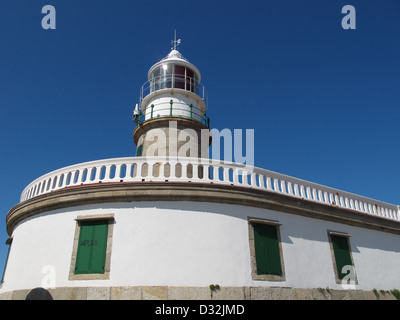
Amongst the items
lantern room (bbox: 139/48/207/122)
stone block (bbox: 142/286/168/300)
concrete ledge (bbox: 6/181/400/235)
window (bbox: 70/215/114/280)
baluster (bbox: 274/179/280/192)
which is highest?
lantern room (bbox: 139/48/207/122)

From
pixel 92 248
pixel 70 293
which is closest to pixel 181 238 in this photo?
pixel 92 248

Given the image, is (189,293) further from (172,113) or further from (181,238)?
(172,113)

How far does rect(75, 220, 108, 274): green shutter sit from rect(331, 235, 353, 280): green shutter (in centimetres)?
802

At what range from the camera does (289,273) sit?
33.7 feet

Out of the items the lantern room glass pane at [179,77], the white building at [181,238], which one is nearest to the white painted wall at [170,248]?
the white building at [181,238]

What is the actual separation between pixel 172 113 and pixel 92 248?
27.8ft

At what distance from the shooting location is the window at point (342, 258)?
11.6m

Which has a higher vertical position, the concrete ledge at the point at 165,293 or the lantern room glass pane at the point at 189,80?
the lantern room glass pane at the point at 189,80

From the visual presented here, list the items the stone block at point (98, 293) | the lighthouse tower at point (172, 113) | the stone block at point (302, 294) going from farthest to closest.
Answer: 1. the lighthouse tower at point (172, 113)
2. the stone block at point (302, 294)
3. the stone block at point (98, 293)

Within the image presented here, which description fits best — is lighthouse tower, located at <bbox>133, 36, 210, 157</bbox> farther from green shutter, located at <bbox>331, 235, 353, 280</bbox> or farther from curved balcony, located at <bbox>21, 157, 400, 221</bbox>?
green shutter, located at <bbox>331, 235, 353, 280</bbox>

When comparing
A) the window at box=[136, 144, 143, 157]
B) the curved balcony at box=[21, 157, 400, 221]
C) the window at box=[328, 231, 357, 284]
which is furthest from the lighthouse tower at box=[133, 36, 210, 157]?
the window at box=[328, 231, 357, 284]

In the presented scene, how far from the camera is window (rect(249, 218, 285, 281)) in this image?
9.84 meters

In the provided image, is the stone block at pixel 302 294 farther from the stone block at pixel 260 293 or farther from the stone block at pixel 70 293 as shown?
the stone block at pixel 70 293

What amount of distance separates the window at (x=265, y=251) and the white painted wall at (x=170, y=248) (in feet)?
0.62
